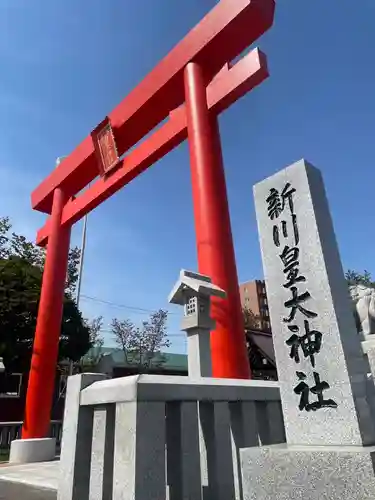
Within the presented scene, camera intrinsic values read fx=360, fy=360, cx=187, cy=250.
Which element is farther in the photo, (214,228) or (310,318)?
(214,228)

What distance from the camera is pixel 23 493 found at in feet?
14.3

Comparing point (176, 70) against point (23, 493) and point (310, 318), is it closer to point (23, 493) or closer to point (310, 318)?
point (310, 318)

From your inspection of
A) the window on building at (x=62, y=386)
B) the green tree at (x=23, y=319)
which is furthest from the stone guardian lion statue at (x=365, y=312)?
the window on building at (x=62, y=386)

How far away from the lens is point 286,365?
2.46m

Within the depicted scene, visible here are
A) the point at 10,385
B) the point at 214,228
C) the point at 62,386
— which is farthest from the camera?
the point at 62,386

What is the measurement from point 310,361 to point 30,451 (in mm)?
7909

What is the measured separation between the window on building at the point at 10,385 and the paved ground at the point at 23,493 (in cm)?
951

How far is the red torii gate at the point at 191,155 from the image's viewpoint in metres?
5.68

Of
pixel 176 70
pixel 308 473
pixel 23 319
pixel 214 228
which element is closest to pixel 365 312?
pixel 214 228

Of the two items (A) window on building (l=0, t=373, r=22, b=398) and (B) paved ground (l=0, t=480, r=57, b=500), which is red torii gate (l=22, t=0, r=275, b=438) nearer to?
(B) paved ground (l=0, t=480, r=57, b=500)

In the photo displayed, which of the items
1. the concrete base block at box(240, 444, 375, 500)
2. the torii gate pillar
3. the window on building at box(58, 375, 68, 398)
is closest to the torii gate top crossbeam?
the torii gate pillar

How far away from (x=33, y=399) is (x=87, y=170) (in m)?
6.29

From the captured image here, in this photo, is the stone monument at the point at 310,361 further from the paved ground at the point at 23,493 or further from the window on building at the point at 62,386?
the window on building at the point at 62,386

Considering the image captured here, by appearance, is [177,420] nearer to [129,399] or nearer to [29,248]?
[129,399]
